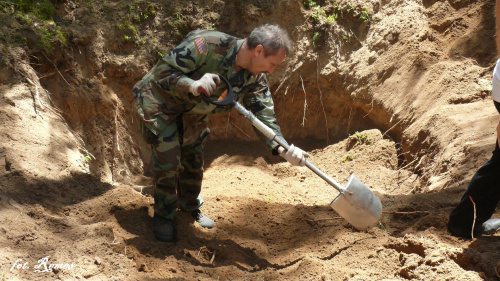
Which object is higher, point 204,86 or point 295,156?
point 204,86

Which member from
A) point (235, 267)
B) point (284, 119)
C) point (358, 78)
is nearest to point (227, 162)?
point (284, 119)

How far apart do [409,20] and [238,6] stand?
224 cm

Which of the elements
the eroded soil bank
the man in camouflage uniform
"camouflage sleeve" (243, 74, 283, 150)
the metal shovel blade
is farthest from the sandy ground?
"camouflage sleeve" (243, 74, 283, 150)

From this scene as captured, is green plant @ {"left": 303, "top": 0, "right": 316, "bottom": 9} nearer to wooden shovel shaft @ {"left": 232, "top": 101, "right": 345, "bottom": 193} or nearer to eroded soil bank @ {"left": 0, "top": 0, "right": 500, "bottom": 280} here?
eroded soil bank @ {"left": 0, "top": 0, "right": 500, "bottom": 280}

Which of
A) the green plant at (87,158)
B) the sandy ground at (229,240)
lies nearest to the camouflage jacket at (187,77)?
the sandy ground at (229,240)

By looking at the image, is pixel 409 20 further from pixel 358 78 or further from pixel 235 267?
pixel 235 267

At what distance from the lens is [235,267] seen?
336cm

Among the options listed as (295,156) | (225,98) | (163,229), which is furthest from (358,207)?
(163,229)

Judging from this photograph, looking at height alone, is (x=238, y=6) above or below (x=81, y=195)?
above

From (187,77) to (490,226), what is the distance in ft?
8.18

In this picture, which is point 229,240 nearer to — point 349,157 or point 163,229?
point 163,229

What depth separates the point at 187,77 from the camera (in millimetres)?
3330

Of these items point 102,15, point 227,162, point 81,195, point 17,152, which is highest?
Answer: point 102,15

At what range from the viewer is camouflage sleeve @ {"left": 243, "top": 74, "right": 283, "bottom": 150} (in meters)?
3.69
